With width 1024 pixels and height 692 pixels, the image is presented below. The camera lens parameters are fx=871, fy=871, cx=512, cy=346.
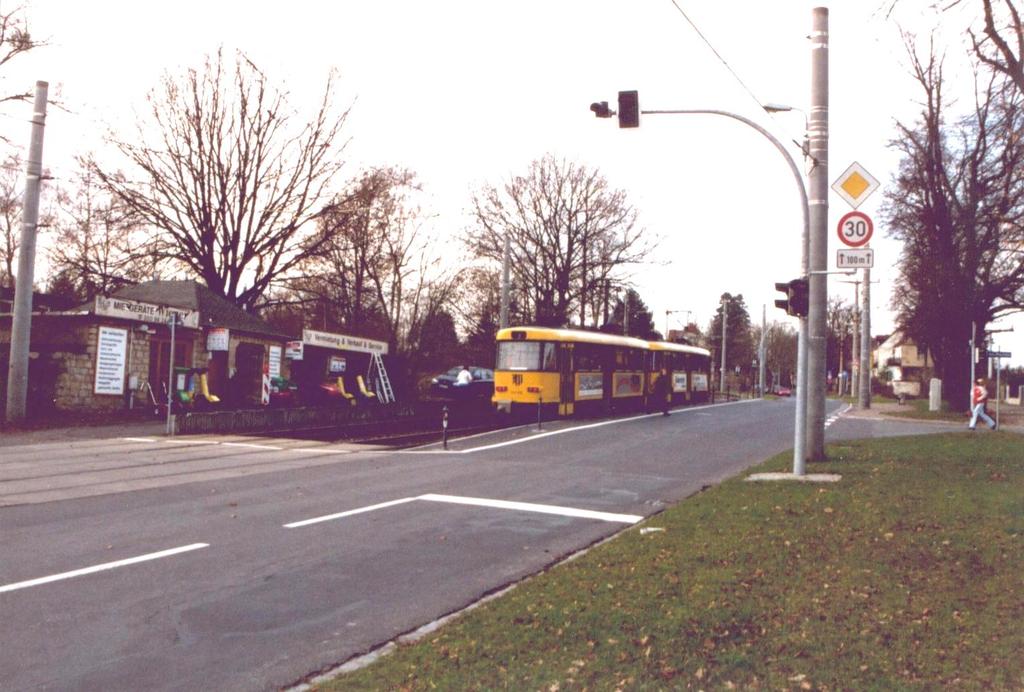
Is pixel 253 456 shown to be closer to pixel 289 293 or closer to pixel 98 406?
pixel 98 406

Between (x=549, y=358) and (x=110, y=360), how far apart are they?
13671 millimetres

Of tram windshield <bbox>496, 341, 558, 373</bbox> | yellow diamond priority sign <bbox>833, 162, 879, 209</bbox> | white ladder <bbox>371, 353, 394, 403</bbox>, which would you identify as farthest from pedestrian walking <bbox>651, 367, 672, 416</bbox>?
yellow diamond priority sign <bbox>833, 162, 879, 209</bbox>

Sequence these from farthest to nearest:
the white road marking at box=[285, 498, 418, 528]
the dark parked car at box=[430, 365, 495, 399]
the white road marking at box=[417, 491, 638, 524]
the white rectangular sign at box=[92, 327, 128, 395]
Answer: the dark parked car at box=[430, 365, 495, 399], the white rectangular sign at box=[92, 327, 128, 395], the white road marking at box=[417, 491, 638, 524], the white road marking at box=[285, 498, 418, 528]

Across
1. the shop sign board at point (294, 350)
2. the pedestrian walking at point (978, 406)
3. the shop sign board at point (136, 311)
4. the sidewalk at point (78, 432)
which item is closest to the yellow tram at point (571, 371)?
the shop sign board at point (294, 350)

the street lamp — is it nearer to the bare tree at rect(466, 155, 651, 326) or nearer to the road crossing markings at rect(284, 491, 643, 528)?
the road crossing markings at rect(284, 491, 643, 528)

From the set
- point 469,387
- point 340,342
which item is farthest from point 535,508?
point 469,387

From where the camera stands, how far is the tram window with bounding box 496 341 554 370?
2820cm

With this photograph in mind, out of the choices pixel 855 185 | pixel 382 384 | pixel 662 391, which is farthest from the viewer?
pixel 382 384

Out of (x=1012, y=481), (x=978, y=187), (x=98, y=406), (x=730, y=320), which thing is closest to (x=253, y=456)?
(x=98, y=406)

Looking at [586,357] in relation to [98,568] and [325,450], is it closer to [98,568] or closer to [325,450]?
[325,450]

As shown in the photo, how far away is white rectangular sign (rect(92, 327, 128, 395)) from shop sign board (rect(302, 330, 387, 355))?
7.64m

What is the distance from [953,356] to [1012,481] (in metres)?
30.2

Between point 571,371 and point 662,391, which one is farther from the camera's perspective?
point 662,391

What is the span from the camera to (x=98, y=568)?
25.0 feet
